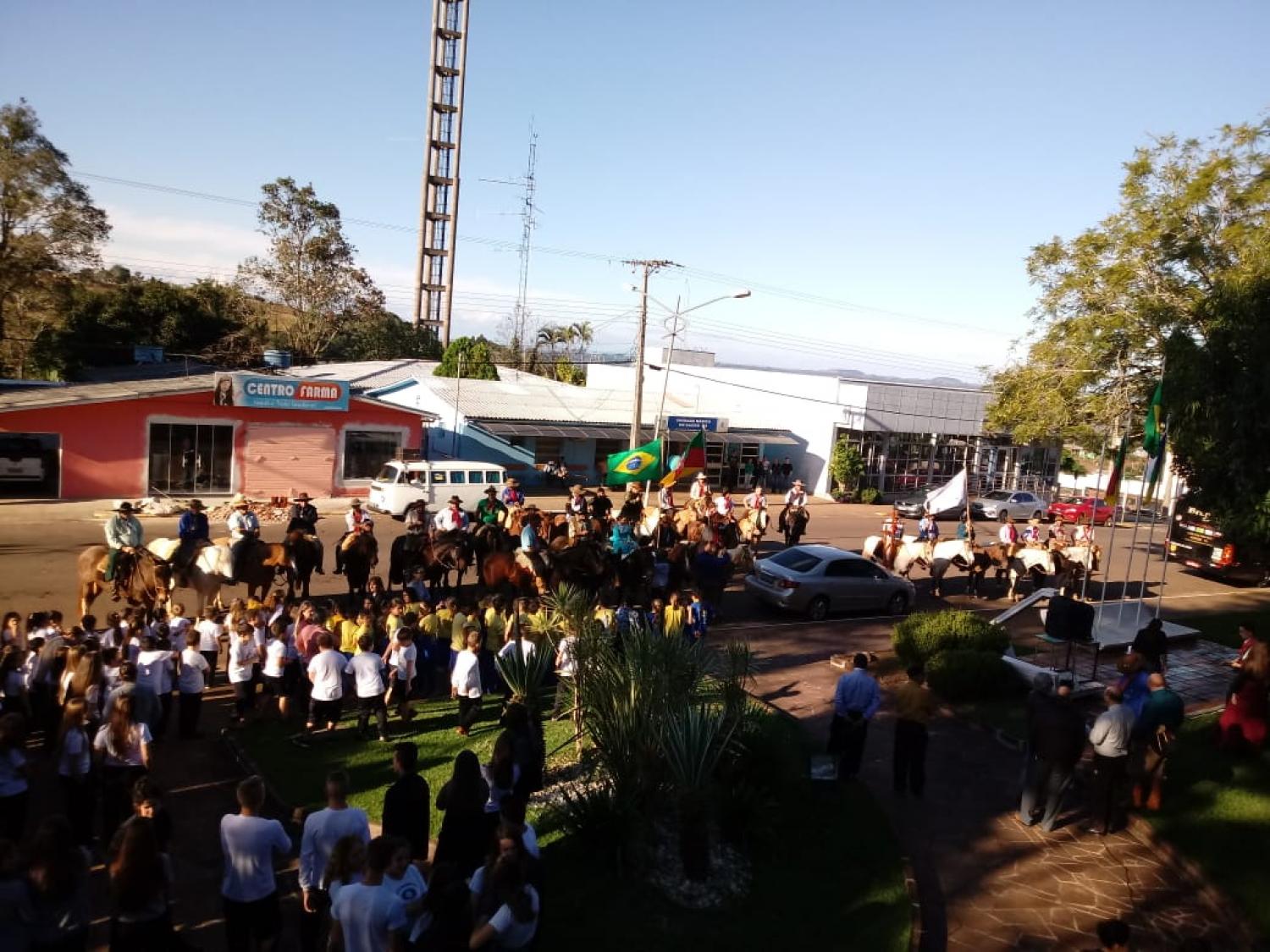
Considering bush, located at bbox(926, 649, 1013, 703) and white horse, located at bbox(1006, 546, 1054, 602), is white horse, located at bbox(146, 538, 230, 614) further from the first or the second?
white horse, located at bbox(1006, 546, 1054, 602)

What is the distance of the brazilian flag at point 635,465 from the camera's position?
2250cm

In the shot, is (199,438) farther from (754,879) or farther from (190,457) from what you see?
(754,879)

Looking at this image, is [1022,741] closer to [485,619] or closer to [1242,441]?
[1242,441]

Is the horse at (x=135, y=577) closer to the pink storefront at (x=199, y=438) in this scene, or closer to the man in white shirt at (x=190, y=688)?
the man in white shirt at (x=190, y=688)

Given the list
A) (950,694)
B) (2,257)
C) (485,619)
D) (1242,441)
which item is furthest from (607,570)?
(2,257)

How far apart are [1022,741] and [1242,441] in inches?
202

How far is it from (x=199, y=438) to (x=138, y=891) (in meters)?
24.5

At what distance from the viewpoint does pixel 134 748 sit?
23.3 ft

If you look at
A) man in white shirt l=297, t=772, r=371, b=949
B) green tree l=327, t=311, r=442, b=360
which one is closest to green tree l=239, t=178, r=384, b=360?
green tree l=327, t=311, r=442, b=360

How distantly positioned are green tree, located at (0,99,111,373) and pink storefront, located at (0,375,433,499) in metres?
11.5

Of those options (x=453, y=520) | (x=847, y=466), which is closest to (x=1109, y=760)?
(x=453, y=520)

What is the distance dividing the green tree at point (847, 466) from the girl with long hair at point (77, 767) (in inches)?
1398

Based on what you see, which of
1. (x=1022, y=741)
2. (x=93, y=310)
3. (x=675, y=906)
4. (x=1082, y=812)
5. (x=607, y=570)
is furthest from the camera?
(x=93, y=310)

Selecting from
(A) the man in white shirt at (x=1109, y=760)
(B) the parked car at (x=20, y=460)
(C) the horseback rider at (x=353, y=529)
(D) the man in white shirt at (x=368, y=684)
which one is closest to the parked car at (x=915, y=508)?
(C) the horseback rider at (x=353, y=529)
